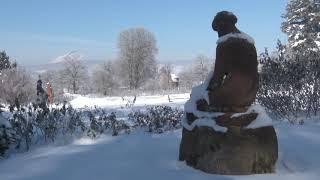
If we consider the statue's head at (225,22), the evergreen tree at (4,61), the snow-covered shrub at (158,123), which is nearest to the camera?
the statue's head at (225,22)

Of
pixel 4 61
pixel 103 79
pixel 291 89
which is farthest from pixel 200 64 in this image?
pixel 291 89

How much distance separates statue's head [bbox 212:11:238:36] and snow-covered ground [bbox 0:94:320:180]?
1634 millimetres

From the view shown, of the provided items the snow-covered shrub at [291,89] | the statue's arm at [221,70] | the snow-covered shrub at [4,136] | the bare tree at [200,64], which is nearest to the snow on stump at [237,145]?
the statue's arm at [221,70]

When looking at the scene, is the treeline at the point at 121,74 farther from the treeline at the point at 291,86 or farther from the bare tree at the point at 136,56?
the treeline at the point at 291,86

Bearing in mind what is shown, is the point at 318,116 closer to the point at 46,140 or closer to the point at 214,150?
the point at 214,150

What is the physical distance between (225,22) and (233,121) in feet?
4.00

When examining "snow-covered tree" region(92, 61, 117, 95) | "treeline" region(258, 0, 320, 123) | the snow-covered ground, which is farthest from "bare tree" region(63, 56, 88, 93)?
the snow-covered ground

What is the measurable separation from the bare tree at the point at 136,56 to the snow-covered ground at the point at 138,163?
5717cm

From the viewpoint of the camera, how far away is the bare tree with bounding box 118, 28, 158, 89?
2522 inches

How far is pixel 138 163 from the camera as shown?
5.47m

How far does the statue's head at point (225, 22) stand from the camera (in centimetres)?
539

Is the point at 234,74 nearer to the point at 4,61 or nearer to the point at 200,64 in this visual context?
the point at 4,61

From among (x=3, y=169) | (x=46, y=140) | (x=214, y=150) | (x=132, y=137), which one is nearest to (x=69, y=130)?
(x=46, y=140)

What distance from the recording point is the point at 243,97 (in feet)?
16.8
